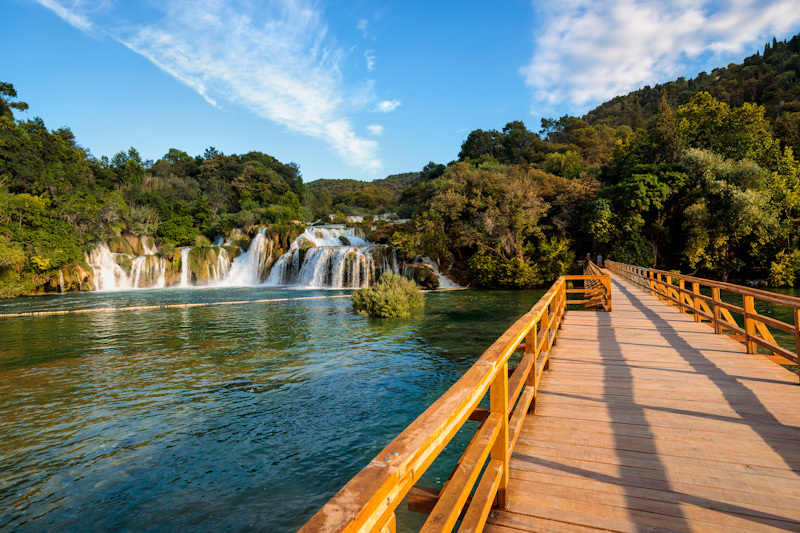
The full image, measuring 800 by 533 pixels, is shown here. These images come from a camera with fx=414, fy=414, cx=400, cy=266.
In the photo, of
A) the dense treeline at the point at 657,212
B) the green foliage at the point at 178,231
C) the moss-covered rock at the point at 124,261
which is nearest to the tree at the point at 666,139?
the dense treeline at the point at 657,212

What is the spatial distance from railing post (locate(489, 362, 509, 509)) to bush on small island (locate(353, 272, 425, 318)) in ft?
44.0

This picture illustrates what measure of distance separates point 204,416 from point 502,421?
5.85m

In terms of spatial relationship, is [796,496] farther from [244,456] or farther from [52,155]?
[52,155]

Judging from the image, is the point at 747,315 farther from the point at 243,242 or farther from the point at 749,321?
the point at 243,242

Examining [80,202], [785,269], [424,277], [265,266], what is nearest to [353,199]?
[265,266]

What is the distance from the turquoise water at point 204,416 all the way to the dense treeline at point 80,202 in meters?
19.3

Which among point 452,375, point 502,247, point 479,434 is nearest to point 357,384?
point 452,375

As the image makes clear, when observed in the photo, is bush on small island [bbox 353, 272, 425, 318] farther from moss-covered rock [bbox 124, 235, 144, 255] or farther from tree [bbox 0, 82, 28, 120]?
tree [bbox 0, 82, 28, 120]

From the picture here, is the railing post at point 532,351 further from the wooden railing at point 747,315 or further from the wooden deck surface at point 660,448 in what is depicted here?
the wooden railing at point 747,315

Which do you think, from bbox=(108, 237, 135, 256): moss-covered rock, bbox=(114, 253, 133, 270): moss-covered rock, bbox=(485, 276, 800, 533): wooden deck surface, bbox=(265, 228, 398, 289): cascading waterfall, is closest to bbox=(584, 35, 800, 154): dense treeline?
bbox=(265, 228, 398, 289): cascading waterfall

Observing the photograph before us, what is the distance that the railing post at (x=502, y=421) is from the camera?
235cm

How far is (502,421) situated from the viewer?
2.33m

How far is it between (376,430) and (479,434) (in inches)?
167

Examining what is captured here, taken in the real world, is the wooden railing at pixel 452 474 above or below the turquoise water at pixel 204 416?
above
